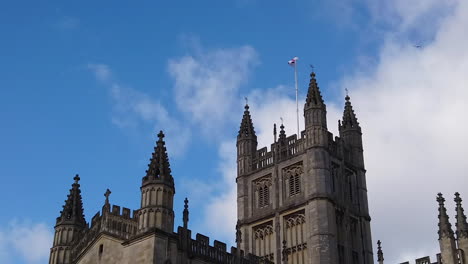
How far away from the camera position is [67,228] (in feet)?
140

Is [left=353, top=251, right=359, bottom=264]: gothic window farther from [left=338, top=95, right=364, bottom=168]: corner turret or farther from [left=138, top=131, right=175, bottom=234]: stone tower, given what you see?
[left=138, top=131, right=175, bottom=234]: stone tower

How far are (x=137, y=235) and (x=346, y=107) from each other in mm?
30559

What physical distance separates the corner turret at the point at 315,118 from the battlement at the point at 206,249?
1434 centimetres

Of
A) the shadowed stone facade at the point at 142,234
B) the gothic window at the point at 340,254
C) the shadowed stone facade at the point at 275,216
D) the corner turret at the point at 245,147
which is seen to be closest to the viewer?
the shadowed stone facade at the point at 142,234

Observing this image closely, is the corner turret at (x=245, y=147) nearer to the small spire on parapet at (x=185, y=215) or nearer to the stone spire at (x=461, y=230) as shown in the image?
the stone spire at (x=461, y=230)

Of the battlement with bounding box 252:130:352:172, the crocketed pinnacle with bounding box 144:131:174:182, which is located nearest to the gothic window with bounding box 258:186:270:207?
the battlement with bounding box 252:130:352:172

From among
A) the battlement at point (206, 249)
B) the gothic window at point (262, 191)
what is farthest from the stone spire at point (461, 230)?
the gothic window at point (262, 191)

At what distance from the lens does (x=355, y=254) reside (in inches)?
2158

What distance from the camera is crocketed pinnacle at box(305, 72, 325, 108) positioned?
56.6 meters

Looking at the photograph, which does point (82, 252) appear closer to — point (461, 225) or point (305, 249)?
point (305, 249)

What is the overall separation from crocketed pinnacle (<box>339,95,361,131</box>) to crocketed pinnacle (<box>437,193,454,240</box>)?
14.5 m

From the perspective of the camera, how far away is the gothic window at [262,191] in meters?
56.8

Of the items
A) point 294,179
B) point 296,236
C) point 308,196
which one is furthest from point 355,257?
point 294,179

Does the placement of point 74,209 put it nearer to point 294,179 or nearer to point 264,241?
point 264,241
